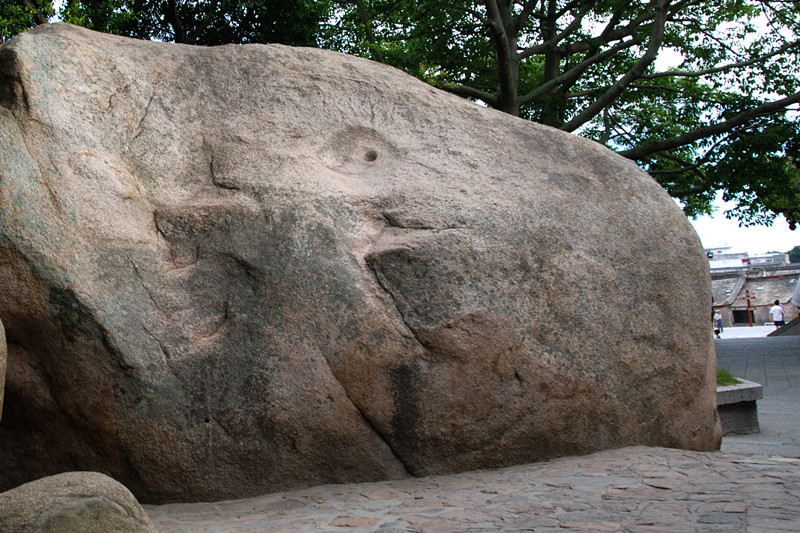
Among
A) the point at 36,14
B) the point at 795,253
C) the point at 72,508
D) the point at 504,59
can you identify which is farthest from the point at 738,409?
the point at 795,253

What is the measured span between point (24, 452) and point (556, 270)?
9.30 ft

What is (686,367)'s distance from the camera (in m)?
4.66

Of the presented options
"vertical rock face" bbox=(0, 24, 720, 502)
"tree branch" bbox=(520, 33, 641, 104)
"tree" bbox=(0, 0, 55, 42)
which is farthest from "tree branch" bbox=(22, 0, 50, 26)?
"tree branch" bbox=(520, 33, 641, 104)

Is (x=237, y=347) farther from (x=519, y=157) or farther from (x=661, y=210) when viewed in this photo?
(x=661, y=210)

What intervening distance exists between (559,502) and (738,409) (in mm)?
4036

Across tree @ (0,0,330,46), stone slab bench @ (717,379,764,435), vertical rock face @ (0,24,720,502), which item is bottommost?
stone slab bench @ (717,379,764,435)

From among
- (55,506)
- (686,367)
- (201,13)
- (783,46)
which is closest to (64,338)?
(55,506)

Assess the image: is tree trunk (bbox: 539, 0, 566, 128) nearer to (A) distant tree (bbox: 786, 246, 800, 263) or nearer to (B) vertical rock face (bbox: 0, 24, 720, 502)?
(B) vertical rock face (bbox: 0, 24, 720, 502)

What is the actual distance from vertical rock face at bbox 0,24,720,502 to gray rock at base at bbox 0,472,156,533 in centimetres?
119

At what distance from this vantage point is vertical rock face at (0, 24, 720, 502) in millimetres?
3697

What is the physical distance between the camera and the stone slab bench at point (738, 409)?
6820 millimetres

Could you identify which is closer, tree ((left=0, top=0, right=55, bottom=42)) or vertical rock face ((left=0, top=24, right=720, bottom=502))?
vertical rock face ((left=0, top=24, right=720, bottom=502))

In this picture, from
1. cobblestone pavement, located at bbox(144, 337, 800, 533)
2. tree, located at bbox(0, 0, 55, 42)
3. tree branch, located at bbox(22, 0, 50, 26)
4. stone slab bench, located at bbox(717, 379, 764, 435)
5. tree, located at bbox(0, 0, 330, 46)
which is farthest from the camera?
tree, located at bbox(0, 0, 330, 46)

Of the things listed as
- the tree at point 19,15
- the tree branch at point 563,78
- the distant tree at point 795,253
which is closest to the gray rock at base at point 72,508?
the tree at point 19,15
